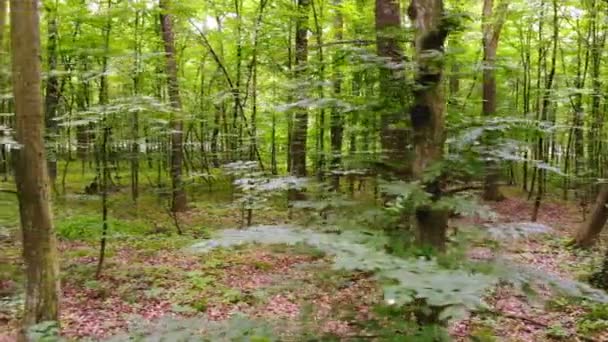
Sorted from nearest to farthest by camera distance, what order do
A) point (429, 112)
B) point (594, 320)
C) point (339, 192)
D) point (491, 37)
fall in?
point (429, 112) < point (339, 192) < point (594, 320) < point (491, 37)

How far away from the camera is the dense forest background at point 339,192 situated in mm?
2301

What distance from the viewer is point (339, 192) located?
126 inches

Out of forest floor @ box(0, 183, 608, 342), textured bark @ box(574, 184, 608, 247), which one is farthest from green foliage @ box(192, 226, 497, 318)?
textured bark @ box(574, 184, 608, 247)

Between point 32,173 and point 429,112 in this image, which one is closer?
point 429,112

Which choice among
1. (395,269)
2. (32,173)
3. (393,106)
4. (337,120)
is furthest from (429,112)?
(32,173)

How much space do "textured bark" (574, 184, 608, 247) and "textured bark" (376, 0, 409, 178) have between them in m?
6.97

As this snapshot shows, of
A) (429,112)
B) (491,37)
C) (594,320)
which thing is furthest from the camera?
(491,37)

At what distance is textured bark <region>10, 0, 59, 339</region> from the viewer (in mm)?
4844

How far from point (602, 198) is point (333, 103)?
25.3 feet

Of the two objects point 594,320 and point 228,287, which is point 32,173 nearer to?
point 228,287

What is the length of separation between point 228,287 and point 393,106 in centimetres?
558

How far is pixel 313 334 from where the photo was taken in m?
2.43

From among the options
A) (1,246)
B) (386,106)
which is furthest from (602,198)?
(1,246)

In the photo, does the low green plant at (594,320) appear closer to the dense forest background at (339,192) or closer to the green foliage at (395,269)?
the dense forest background at (339,192)
